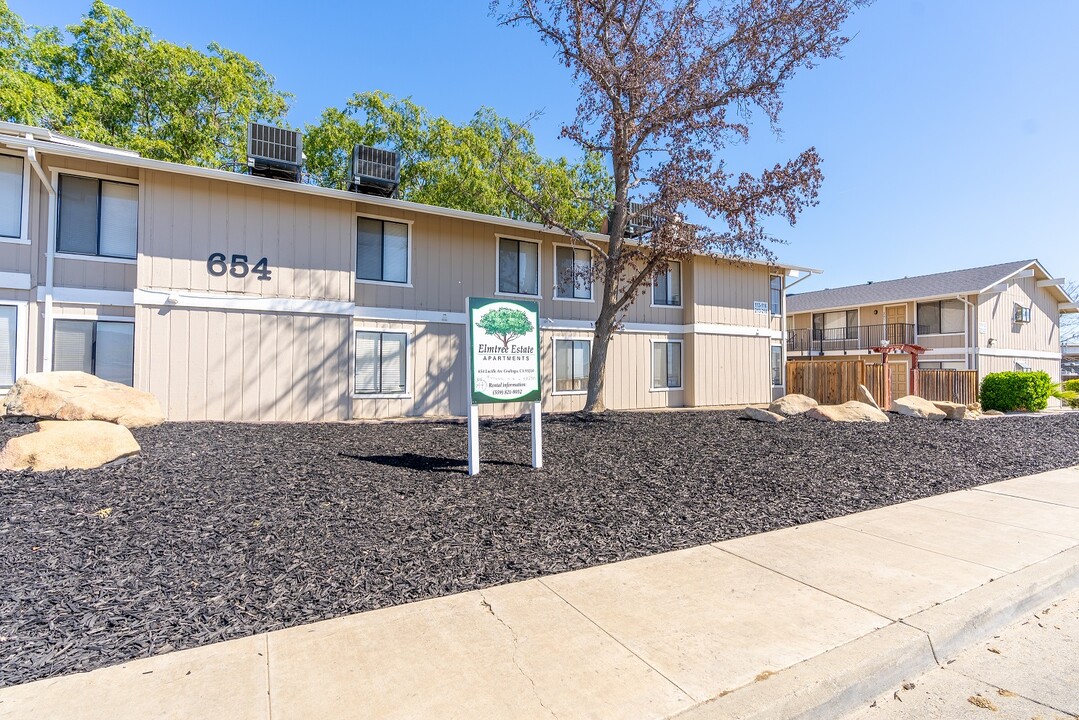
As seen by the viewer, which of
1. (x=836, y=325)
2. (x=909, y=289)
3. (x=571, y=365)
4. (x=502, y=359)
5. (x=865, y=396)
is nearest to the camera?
(x=502, y=359)

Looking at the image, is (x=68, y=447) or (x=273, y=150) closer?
(x=68, y=447)

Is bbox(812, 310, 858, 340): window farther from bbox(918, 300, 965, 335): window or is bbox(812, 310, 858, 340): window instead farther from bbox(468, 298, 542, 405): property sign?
bbox(468, 298, 542, 405): property sign

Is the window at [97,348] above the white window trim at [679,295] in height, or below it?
below

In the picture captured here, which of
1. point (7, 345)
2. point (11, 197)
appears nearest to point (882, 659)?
point (7, 345)

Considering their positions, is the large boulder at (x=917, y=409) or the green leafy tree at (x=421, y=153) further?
the green leafy tree at (x=421, y=153)

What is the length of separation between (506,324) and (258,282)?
22.2 feet

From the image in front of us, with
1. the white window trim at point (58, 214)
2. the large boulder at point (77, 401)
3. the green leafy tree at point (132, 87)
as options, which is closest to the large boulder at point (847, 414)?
the large boulder at point (77, 401)

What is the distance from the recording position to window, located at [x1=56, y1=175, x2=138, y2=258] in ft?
32.6

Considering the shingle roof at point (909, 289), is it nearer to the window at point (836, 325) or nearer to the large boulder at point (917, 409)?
the window at point (836, 325)

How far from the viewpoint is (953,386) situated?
18156 mm

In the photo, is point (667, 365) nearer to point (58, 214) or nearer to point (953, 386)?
point (953, 386)

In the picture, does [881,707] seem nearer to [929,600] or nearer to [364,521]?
[929,600]

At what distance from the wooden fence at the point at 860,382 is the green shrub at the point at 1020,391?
670mm

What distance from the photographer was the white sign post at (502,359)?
6.37 meters
